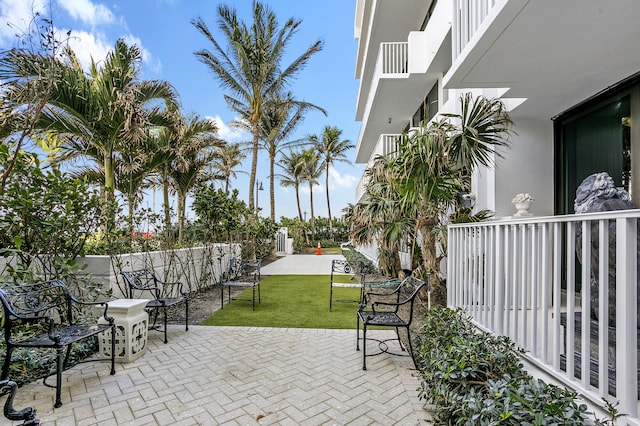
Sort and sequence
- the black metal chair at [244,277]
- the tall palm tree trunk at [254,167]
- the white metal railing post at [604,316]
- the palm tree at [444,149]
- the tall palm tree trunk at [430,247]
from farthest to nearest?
the tall palm tree trunk at [254,167] → the black metal chair at [244,277] → the tall palm tree trunk at [430,247] → the palm tree at [444,149] → the white metal railing post at [604,316]

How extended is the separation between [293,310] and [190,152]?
683cm

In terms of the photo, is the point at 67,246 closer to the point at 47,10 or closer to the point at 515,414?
the point at 47,10

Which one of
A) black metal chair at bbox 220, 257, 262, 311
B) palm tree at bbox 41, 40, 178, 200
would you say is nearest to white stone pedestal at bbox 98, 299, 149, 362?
black metal chair at bbox 220, 257, 262, 311

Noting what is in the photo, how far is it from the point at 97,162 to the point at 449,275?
800 cm

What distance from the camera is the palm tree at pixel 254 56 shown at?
11453 mm

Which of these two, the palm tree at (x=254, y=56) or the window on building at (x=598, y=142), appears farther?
the palm tree at (x=254, y=56)

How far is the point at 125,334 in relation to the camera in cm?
376

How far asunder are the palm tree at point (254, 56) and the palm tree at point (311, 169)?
14982 mm

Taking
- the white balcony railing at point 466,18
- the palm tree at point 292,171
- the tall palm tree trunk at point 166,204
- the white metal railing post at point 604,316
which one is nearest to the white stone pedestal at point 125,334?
the tall palm tree trunk at point 166,204

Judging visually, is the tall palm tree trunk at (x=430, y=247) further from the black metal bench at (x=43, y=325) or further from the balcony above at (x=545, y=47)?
the black metal bench at (x=43, y=325)

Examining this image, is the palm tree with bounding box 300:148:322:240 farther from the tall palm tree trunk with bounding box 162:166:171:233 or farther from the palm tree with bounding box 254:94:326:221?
the tall palm tree trunk with bounding box 162:166:171:233

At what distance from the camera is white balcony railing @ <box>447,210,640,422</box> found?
176 cm

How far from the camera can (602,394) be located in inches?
75.0

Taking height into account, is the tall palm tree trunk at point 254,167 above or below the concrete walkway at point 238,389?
above
